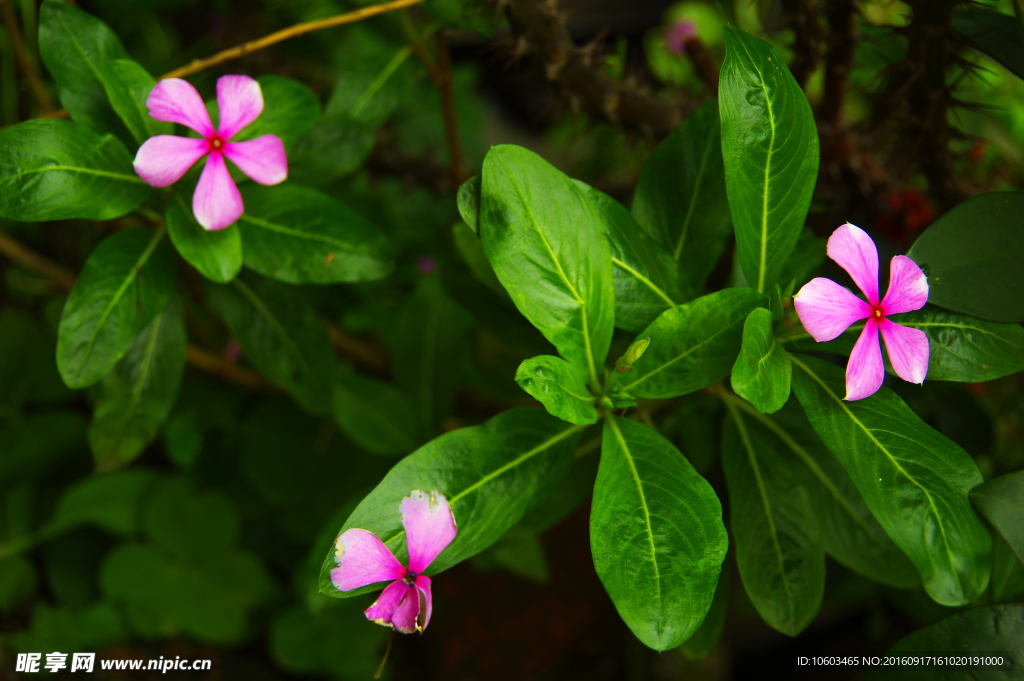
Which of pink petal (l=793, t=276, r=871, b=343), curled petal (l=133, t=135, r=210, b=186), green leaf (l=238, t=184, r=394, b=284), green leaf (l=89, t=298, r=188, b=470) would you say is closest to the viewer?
pink petal (l=793, t=276, r=871, b=343)

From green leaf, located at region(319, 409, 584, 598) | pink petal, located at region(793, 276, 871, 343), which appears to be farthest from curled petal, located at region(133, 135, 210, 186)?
pink petal, located at region(793, 276, 871, 343)

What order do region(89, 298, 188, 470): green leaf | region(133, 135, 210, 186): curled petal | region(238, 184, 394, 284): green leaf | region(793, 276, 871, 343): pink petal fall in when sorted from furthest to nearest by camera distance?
region(89, 298, 188, 470): green leaf → region(238, 184, 394, 284): green leaf → region(133, 135, 210, 186): curled petal → region(793, 276, 871, 343): pink petal

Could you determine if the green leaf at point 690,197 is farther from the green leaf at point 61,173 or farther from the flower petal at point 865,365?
the green leaf at point 61,173

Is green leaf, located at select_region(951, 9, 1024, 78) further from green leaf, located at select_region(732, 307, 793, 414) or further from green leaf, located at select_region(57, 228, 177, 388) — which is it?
green leaf, located at select_region(57, 228, 177, 388)

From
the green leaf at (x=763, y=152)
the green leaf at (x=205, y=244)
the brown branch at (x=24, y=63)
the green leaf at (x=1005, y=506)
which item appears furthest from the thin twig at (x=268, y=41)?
the green leaf at (x=1005, y=506)

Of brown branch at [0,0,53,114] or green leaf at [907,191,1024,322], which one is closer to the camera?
green leaf at [907,191,1024,322]

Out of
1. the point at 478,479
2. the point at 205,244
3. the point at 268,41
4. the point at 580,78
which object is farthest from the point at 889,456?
the point at 268,41

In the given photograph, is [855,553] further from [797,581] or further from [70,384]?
[70,384]
